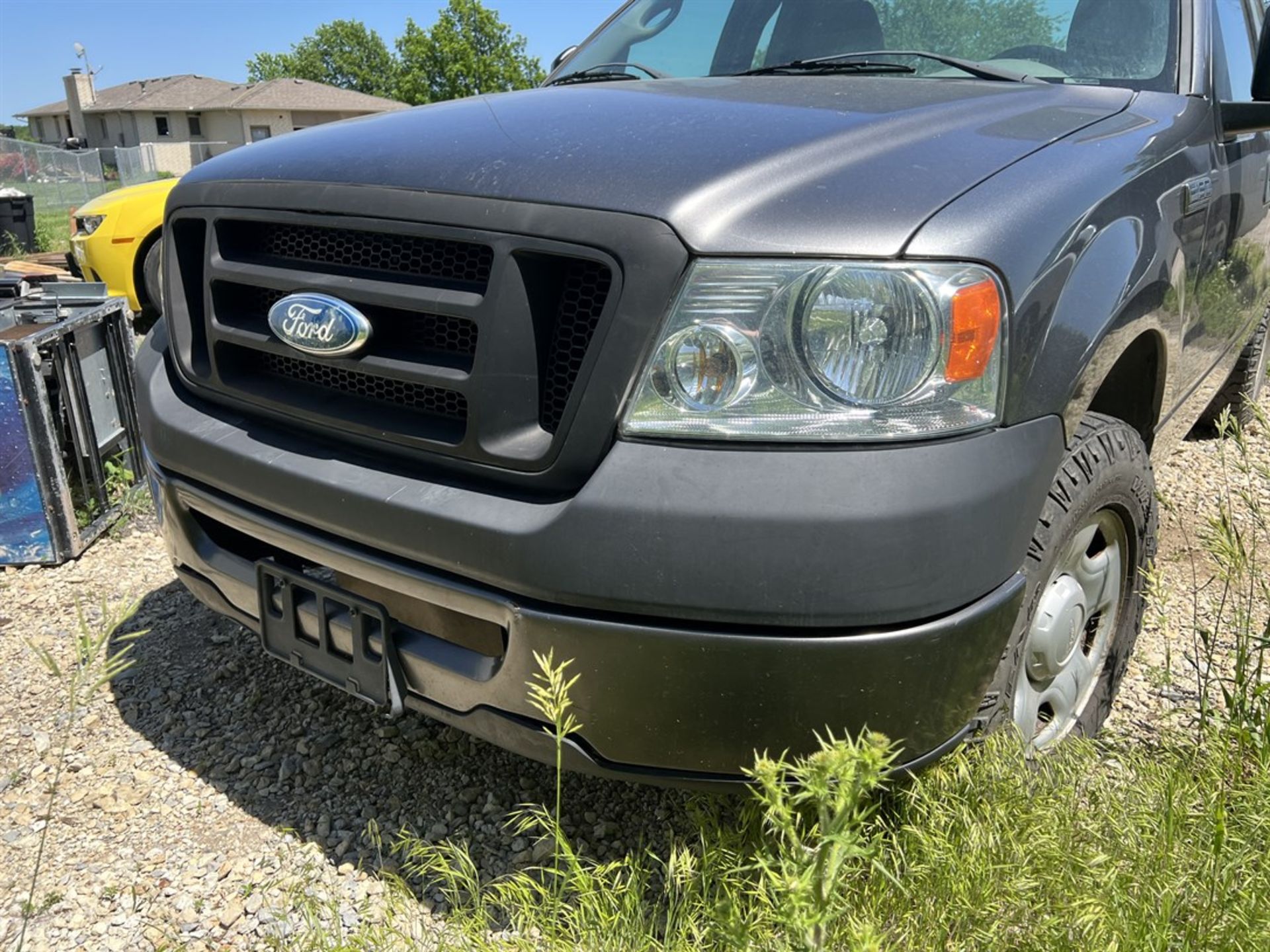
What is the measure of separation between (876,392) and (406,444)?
33.3 inches

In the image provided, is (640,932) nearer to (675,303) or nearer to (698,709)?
(698,709)

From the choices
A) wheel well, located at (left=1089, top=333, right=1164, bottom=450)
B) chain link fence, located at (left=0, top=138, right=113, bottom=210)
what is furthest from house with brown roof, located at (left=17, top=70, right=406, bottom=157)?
wheel well, located at (left=1089, top=333, right=1164, bottom=450)

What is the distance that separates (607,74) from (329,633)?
6.45 ft

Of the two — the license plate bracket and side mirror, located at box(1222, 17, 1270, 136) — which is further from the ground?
side mirror, located at box(1222, 17, 1270, 136)

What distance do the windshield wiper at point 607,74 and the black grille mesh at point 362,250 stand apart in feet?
3.94

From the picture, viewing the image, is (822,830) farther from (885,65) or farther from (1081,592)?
(885,65)

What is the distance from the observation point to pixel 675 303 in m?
1.66

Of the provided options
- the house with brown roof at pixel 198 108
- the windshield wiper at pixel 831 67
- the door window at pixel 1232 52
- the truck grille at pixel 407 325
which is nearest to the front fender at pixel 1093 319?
the truck grille at pixel 407 325

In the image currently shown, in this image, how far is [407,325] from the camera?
1985 mm

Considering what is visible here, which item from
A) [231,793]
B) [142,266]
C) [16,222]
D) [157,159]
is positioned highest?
[142,266]

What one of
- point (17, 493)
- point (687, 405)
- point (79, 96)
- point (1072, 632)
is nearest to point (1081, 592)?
point (1072, 632)

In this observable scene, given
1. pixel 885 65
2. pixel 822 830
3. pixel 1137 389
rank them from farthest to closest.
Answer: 1. pixel 885 65
2. pixel 1137 389
3. pixel 822 830

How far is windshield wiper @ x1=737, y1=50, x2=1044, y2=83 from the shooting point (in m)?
2.61

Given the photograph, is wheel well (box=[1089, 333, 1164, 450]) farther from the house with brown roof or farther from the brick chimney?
the brick chimney
